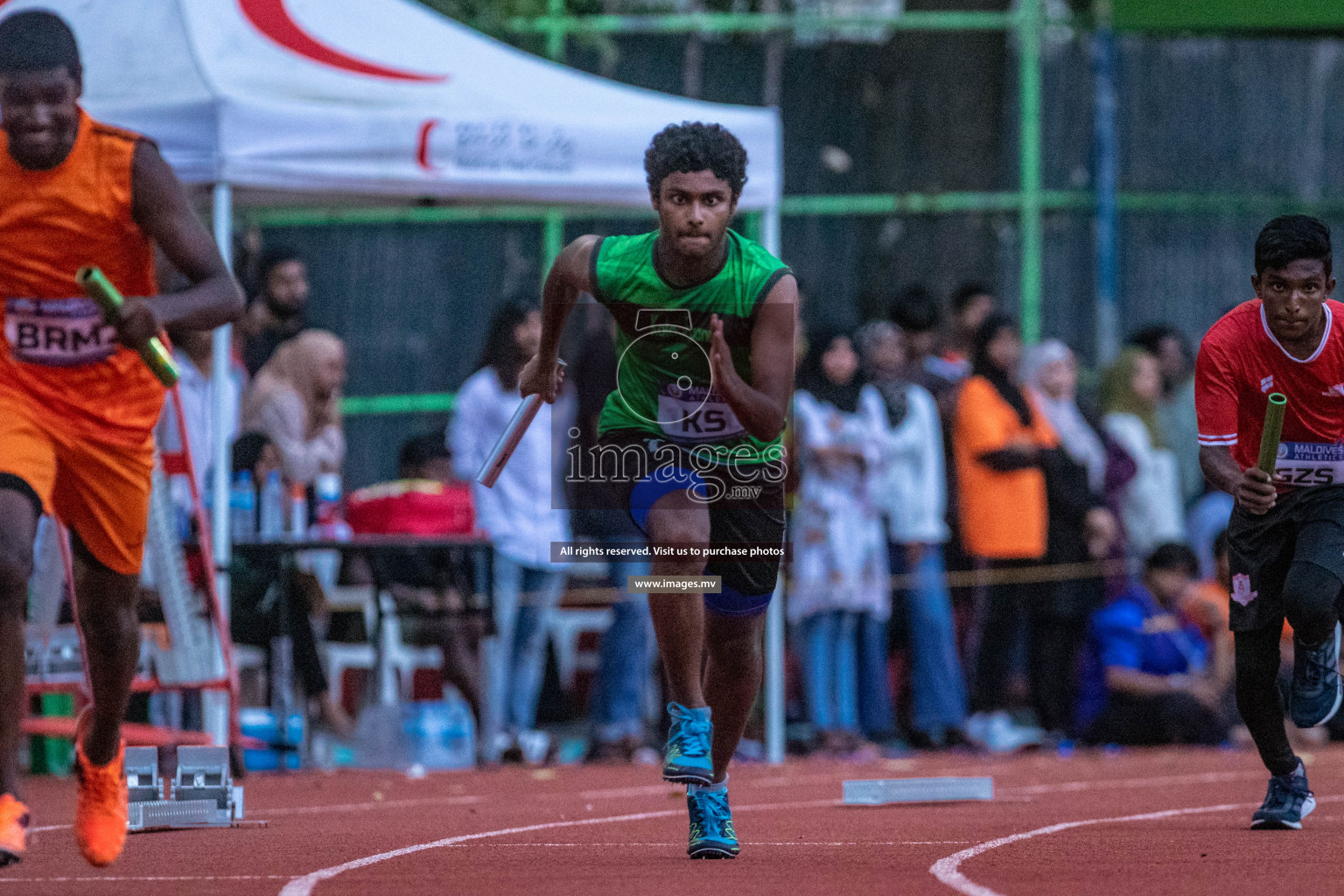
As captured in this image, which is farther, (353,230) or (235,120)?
(353,230)

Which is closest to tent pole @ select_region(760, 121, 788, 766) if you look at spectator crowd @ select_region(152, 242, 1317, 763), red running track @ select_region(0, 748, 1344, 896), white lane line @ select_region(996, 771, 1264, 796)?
spectator crowd @ select_region(152, 242, 1317, 763)

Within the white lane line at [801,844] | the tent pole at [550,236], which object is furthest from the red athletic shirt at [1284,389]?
the tent pole at [550,236]

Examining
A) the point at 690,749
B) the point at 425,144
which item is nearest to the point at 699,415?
the point at 690,749

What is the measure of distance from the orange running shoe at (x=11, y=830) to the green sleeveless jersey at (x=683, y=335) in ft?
6.83

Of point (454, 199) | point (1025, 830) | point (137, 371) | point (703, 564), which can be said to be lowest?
point (1025, 830)

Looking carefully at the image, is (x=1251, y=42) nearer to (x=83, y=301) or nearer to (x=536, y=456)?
(x=536, y=456)

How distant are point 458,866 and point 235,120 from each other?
17.5ft

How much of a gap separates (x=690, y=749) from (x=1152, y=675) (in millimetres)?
7186

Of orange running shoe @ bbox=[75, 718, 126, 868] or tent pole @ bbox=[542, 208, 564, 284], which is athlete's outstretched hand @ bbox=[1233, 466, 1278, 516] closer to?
orange running shoe @ bbox=[75, 718, 126, 868]

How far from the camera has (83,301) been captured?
19.3 ft

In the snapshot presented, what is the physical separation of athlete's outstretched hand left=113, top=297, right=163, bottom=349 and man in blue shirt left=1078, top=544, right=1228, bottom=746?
8.22 metres

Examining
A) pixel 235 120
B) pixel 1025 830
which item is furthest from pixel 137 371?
pixel 235 120

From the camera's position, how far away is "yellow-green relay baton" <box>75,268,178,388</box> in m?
5.34

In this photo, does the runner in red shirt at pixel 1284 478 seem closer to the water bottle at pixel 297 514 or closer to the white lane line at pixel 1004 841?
the white lane line at pixel 1004 841
